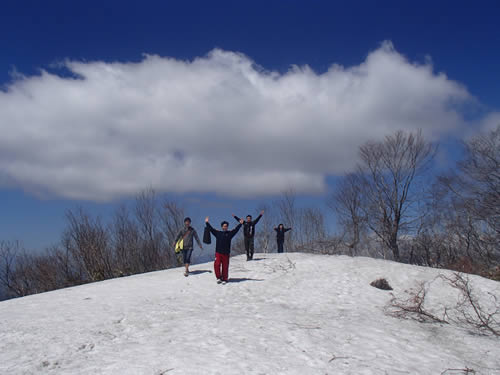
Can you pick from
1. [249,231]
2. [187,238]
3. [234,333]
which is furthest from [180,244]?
[234,333]

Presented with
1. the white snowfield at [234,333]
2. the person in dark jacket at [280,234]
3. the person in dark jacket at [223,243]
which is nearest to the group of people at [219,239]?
the person in dark jacket at [223,243]

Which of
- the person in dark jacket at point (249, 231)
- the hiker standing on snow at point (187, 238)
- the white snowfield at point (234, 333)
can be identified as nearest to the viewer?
the white snowfield at point (234, 333)

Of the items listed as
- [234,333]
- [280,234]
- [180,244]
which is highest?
[280,234]

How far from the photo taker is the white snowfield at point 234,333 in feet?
18.1

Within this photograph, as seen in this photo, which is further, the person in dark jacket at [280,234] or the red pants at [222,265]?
the person in dark jacket at [280,234]

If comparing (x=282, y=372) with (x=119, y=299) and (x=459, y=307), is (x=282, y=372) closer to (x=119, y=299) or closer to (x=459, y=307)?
(x=119, y=299)

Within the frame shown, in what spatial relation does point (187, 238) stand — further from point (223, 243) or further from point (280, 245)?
point (280, 245)

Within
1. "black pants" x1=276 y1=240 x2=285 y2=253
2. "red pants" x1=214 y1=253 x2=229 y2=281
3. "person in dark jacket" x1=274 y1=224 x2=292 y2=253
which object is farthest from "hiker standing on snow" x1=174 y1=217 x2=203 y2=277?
"black pants" x1=276 y1=240 x2=285 y2=253

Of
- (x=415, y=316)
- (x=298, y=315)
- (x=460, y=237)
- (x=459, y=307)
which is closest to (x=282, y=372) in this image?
(x=298, y=315)

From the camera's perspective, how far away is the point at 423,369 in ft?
19.0

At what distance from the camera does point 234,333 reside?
6918mm

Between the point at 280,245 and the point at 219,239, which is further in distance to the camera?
the point at 280,245

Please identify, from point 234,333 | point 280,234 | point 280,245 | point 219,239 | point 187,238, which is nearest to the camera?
point 234,333

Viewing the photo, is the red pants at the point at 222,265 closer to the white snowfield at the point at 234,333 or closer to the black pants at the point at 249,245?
the white snowfield at the point at 234,333
